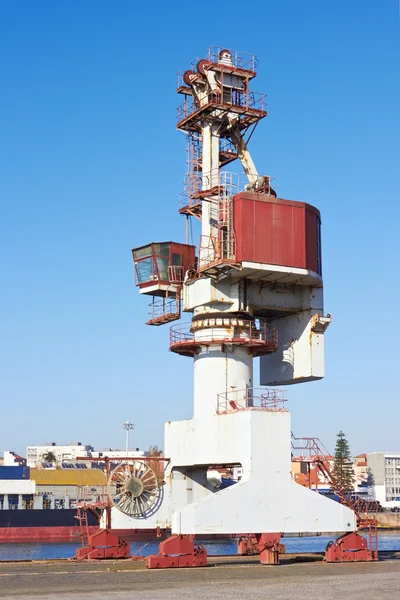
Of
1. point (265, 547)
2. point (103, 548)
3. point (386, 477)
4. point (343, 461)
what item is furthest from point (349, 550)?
point (386, 477)

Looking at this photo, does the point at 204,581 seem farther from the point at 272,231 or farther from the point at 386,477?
the point at 386,477

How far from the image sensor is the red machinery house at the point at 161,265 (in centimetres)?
3762

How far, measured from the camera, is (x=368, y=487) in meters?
167

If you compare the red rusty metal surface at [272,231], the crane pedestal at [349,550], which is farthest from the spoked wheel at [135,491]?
the red rusty metal surface at [272,231]

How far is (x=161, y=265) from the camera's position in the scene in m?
37.8

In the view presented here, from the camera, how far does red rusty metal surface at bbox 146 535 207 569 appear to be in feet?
98.4

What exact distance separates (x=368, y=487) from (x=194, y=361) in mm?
138820

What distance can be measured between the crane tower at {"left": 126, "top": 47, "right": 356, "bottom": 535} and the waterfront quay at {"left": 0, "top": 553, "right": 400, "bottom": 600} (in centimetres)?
201

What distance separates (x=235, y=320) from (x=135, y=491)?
8.30 m

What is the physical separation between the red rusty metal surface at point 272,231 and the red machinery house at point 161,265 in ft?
16.0

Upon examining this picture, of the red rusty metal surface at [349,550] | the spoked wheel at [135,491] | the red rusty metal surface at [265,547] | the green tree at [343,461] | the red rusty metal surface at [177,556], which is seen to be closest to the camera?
the red rusty metal surface at [177,556]

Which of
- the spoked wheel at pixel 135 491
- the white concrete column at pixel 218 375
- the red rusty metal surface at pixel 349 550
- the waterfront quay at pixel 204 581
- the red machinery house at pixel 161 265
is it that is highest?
the red machinery house at pixel 161 265

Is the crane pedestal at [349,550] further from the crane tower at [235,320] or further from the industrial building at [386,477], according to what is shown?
the industrial building at [386,477]

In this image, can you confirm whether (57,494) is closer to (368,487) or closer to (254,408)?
(254,408)
